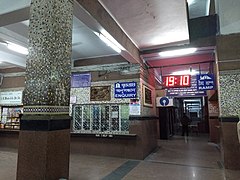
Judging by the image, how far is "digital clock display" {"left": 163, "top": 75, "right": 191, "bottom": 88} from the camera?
A: 21.2ft

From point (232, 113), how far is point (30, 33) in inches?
185

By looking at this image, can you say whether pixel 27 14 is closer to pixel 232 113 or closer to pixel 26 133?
pixel 26 133

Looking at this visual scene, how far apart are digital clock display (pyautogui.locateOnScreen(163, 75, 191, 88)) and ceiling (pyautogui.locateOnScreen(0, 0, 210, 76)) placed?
3.54ft

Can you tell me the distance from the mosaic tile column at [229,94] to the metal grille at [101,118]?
279 centimetres

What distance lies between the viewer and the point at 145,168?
4832mm

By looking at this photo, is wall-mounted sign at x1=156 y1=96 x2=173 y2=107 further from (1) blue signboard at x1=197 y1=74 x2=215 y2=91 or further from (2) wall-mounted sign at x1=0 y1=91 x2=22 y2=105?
(2) wall-mounted sign at x1=0 y1=91 x2=22 y2=105

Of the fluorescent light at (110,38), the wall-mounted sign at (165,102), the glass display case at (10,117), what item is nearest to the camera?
the fluorescent light at (110,38)

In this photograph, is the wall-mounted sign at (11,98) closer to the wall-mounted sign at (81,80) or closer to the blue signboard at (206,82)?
the wall-mounted sign at (81,80)

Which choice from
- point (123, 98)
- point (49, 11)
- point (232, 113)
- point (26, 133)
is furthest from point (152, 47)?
point (26, 133)

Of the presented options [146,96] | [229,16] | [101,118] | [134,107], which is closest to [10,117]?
[101,118]

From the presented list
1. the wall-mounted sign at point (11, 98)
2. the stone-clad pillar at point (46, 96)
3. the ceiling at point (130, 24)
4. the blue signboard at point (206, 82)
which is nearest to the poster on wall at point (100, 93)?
the ceiling at point (130, 24)

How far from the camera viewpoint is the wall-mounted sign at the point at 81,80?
691 cm

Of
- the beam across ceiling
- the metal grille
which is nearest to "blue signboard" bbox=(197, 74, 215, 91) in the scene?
the metal grille

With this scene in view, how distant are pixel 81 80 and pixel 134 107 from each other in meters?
2.25
